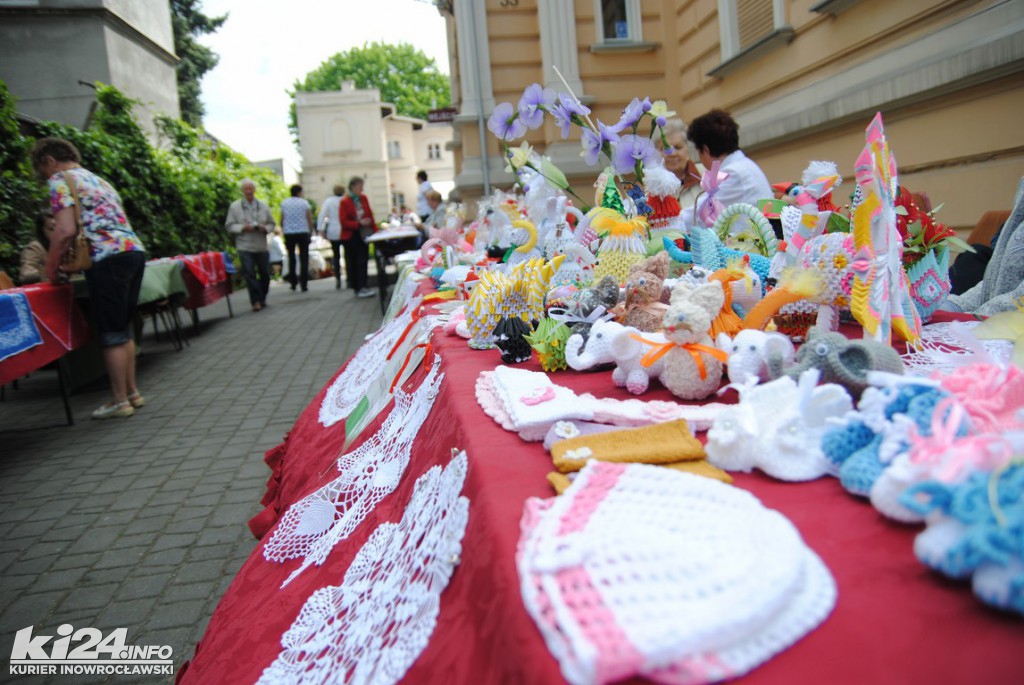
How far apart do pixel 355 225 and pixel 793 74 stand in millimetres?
6828

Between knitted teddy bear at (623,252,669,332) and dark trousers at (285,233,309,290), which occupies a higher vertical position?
dark trousers at (285,233,309,290)

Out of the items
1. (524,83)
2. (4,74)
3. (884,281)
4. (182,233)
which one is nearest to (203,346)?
(182,233)

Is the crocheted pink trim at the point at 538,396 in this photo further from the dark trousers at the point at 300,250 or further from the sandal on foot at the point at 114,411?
the dark trousers at the point at 300,250

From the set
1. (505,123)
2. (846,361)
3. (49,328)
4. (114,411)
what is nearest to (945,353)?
(846,361)

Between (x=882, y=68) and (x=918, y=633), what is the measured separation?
4362 millimetres

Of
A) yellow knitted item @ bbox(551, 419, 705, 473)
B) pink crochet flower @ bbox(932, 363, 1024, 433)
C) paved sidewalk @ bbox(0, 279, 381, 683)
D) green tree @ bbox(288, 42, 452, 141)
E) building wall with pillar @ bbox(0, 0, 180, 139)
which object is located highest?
green tree @ bbox(288, 42, 452, 141)

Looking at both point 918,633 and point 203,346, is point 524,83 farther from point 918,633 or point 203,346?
point 918,633

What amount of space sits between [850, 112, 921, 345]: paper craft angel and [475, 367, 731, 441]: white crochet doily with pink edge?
1.17 ft

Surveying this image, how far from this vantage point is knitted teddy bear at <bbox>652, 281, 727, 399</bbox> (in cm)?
114

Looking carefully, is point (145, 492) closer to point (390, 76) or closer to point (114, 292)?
point (114, 292)

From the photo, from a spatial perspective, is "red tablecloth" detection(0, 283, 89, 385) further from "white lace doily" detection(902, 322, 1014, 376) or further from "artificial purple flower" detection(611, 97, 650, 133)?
"white lace doily" detection(902, 322, 1014, 376)

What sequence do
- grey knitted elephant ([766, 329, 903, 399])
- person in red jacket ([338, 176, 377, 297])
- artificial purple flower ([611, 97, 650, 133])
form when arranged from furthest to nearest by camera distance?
person in red jacket ([338, 176, 377, 297]) < artificial purple flower ([611, 97, 650, 133]) < grey knitted elephant ([766, 329, 903, 399])

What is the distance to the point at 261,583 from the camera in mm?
1598

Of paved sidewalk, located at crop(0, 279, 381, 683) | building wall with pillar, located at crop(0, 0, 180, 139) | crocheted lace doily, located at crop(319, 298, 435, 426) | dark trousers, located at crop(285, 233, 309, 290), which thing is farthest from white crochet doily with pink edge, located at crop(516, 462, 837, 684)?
building wall with pillar, located at crop(0, 0, 180, 139)
